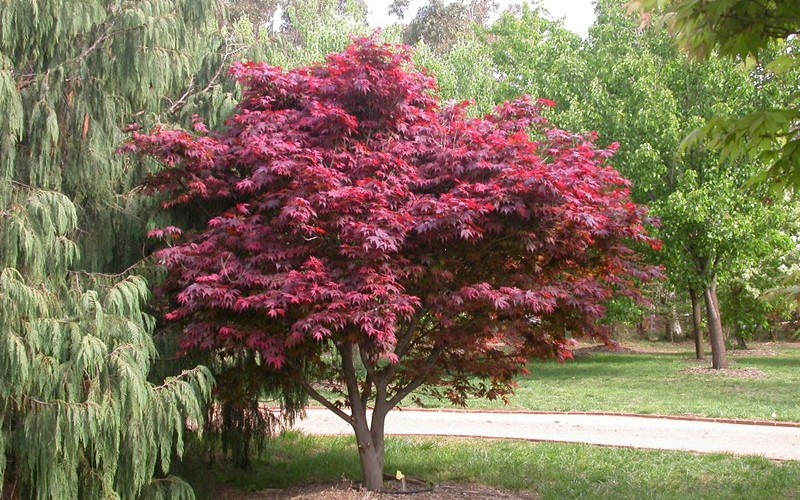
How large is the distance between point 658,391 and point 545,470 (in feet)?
24.9

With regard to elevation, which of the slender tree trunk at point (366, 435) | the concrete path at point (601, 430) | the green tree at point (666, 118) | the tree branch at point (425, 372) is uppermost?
the green tree at point (666, 118)

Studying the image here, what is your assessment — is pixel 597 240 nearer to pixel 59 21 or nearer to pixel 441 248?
pixel 441 248

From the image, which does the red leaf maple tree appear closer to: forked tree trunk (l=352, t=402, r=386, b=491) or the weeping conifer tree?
forked tree trunk (l=352, t=402, r=386, b=491)

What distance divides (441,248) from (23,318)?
3.25 metres

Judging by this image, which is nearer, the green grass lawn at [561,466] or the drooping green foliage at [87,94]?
the drooping green foliage at [87,94]

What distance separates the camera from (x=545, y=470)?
8453 millimetres

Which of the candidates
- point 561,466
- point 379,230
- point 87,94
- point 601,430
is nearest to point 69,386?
point 379,230

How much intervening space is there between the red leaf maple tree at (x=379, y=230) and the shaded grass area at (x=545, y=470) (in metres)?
1.22

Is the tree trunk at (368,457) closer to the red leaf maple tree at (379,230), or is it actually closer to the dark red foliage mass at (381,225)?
the red leaf maple tree at (379,230)

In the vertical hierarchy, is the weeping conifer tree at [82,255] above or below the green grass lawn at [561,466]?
above

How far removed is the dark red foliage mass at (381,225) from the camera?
20.2ft

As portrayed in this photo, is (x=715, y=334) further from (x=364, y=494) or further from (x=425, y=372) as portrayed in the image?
(x=364, y=494)

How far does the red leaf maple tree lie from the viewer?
6164 mm

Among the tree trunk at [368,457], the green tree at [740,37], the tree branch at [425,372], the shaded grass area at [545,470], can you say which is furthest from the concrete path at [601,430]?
the green tree at [740,37]
